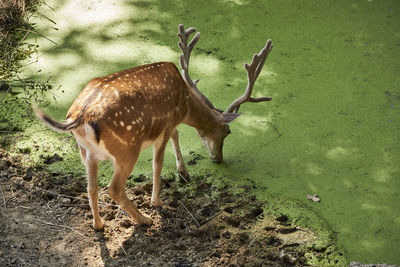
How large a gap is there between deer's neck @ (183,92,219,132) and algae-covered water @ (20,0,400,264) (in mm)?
337

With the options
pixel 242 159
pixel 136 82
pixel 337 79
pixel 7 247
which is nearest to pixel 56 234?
pixel 7 247

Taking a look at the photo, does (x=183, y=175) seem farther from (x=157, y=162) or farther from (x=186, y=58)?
(x=186, y=58)

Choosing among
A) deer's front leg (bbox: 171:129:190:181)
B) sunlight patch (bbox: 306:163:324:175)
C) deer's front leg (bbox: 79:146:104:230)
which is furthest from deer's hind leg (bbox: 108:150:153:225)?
sunlight patch (bbox: 306:163:324:175)

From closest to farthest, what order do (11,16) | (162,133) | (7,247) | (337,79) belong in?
(7,247) → (162,133) → (337,79) → (11,16)

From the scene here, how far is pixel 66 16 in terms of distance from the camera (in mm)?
5234

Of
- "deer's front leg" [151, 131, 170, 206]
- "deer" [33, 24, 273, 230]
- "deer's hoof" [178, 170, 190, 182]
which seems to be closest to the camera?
"deer" [33, 24, 273, 230]

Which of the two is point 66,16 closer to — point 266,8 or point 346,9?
point 266,8

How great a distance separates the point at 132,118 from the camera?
2.99m

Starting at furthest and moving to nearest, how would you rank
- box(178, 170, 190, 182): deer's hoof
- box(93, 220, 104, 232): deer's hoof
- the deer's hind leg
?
box(178, 170, 190, 182): deer's hoof
box(93, 220, 104, 232): deer's hoof
the deer's hind leg

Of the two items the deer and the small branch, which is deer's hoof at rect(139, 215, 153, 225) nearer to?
the deer

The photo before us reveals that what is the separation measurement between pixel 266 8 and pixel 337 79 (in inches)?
49.4

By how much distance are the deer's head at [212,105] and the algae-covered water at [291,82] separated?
18 centimetres

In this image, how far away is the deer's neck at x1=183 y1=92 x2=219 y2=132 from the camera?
11.8 feet

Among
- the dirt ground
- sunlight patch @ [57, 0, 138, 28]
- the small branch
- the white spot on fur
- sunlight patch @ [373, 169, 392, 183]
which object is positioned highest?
the white spot on fur
